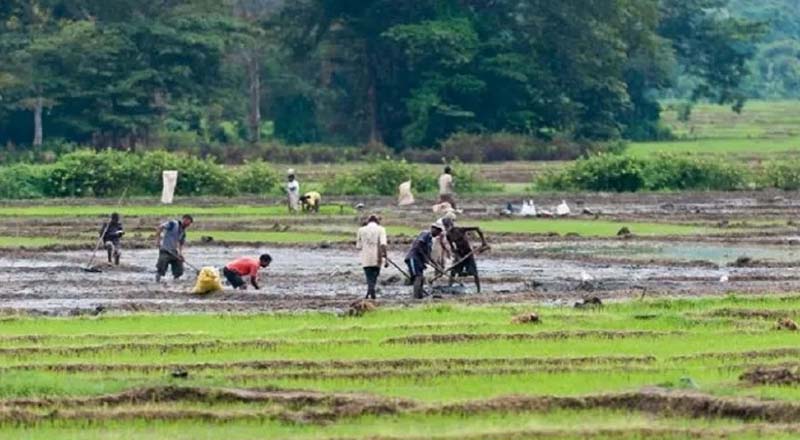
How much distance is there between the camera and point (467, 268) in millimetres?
26750

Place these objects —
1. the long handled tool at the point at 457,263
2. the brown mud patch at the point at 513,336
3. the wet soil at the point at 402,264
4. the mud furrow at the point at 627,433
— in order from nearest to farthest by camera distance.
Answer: the mud furrow at the point at 627,433 → the brown mud patch at the point at 513,336 → the wet soil at the point at 402,264 → the long handled tool at the point at 457,263

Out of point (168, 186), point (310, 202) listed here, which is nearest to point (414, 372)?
point (310, 202)

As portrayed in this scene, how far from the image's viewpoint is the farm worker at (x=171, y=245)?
2781cm

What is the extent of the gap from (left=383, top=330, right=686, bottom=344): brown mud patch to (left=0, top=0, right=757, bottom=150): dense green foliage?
1766 inches

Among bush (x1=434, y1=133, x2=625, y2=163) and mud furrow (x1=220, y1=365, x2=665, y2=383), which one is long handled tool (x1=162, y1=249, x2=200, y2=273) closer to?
mud furrow (x1=220, y1=365, x2=665, y2=383)

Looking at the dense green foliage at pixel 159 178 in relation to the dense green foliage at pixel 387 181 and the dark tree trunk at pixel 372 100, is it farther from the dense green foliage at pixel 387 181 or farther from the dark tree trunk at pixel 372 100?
the dark tree trunk at pixel 372 100

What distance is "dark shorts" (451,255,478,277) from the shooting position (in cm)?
2650

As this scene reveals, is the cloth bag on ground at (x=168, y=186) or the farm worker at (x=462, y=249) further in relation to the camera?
the cloth bag on ground at (x=168, y=186)

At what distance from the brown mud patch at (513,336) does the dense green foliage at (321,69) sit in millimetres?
44850

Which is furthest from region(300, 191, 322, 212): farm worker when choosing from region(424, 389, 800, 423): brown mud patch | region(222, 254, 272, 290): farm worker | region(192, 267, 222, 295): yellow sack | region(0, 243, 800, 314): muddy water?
region(424, 389, 800, 423): brown mud patch

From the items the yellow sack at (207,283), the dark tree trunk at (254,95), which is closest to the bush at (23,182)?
the dark tree trunk at (254,95)

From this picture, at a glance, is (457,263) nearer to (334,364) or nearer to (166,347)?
(166,347)

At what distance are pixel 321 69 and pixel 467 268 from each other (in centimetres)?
5123

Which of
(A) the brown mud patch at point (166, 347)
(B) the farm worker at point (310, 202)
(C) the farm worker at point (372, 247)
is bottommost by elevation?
(B) the farm worker at point (310, 202)
